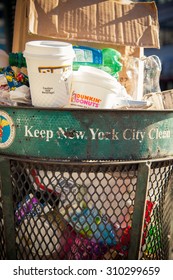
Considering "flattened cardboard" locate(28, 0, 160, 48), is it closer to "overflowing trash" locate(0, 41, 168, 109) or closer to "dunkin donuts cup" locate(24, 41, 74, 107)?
"overflowing trash" locate(0, 41, 168, 109)

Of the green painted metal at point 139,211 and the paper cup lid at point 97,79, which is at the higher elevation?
the paper cup lid at point 97,79

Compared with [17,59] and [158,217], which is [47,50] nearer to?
[17,59]

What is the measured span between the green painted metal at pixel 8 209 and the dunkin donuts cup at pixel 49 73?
0.23 meters

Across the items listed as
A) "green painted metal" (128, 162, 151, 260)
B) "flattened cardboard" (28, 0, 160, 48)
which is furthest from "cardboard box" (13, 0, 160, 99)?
"green painted metal" (128, 162, 151, 260)

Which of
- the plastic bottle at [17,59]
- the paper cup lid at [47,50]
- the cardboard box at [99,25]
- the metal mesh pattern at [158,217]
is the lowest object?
the metal mesh pattern at [158,217]

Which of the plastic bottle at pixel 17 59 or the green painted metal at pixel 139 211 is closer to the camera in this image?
the green painted metal at pixel 139 211

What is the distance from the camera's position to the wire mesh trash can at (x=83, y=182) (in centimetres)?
131

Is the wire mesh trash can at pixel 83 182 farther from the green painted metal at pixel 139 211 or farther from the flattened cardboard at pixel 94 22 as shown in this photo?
the flattened cardboard at pixel 94 22

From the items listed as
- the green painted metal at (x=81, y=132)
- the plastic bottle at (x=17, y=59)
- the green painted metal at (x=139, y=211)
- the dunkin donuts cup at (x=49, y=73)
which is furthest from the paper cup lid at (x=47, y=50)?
the green painted metal at (x=139, y=211)
